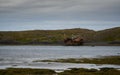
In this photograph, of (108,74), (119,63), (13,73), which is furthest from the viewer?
(119,63)

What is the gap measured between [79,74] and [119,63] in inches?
1067

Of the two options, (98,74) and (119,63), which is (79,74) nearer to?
(98,74)

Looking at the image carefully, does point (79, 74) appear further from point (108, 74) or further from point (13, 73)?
point (13, 73)

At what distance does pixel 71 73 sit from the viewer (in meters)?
50.8

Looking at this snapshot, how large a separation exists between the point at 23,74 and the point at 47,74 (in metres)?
3.50

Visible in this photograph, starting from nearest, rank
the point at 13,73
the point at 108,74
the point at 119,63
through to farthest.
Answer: the point at 108,74
the point at 13,73
the point at 119,63

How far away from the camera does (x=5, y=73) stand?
168 feet

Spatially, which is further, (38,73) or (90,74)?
(38,73)

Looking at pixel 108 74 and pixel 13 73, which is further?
pixel 13 73

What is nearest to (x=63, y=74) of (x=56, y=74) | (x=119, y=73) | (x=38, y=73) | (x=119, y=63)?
(x=56, y=74)

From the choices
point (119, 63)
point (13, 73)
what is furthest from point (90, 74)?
point (119, 63)

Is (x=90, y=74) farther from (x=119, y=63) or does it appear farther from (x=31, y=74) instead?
(x=119, y=63)

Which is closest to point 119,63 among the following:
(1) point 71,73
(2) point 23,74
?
(1) point 71,73

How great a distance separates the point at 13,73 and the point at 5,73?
1223 mm
